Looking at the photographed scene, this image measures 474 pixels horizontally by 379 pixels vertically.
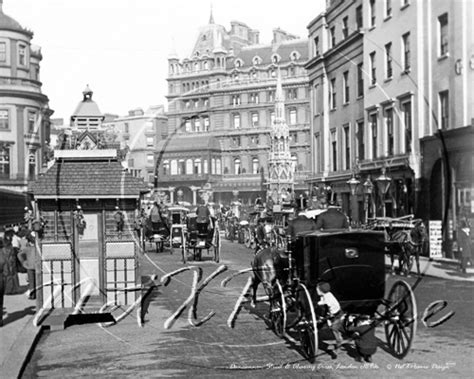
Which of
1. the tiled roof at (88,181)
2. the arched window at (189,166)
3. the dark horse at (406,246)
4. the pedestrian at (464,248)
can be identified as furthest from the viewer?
the dark horse at (406,246)

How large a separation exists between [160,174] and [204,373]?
2.49 meters

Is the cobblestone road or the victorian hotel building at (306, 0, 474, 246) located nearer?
the cobblestone road

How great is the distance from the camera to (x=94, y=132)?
8.70 meters

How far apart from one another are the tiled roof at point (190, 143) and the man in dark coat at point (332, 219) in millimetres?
2622

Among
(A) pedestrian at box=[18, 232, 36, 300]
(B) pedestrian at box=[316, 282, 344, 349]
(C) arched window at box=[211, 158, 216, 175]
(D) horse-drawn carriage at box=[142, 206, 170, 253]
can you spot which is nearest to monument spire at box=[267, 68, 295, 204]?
(C) arched window at box=[211, 158, 216, 175]

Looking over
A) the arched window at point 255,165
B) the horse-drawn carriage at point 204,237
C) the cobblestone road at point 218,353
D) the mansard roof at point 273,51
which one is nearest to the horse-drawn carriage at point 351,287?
the cobblestone road at point 218,353

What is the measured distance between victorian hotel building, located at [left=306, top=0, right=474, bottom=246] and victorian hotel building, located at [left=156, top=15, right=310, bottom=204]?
411 millimetres

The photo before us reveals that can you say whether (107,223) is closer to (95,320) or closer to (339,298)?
(95,320)

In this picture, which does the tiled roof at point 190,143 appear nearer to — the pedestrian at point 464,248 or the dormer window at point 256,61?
the dormer window at point 256,61

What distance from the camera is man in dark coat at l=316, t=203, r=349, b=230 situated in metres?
10.6

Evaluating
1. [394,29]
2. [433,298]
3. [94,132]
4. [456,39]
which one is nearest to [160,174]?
[94,132]

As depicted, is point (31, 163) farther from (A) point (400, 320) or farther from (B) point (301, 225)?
(A) point (400, 320)

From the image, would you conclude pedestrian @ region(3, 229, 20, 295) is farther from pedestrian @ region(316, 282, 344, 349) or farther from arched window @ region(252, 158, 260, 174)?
pedestrian @ region(316, 282, 344, 349)

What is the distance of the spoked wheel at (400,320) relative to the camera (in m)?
9.06
